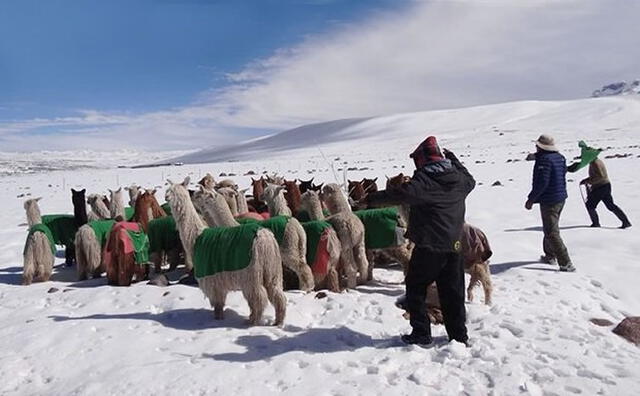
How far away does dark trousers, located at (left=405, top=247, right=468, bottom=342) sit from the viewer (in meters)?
4.39

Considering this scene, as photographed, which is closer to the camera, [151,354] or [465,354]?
[465,354]

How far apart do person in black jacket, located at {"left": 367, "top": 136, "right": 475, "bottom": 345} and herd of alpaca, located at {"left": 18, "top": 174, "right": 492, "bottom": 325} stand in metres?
0.53

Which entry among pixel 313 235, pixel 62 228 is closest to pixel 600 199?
pixel 313 235

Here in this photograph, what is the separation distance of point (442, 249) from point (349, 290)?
238 centimetres

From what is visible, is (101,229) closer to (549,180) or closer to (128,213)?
(128,213)

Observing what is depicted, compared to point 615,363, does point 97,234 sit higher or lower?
higher

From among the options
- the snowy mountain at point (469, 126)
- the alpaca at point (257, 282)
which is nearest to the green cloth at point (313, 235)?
the alpaca at point (257, 282)

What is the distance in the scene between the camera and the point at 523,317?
5.11 meters

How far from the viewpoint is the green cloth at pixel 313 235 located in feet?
20.2

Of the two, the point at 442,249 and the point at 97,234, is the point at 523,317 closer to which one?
the point at 442,249

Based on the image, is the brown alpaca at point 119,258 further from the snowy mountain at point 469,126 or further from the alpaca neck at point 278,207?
the snowy mountain at point 469,126

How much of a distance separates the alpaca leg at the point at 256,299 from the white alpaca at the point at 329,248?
1166 millimetres

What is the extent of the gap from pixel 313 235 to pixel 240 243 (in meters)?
1.22

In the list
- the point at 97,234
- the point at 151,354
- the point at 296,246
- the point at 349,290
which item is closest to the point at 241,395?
the point at 151,354
